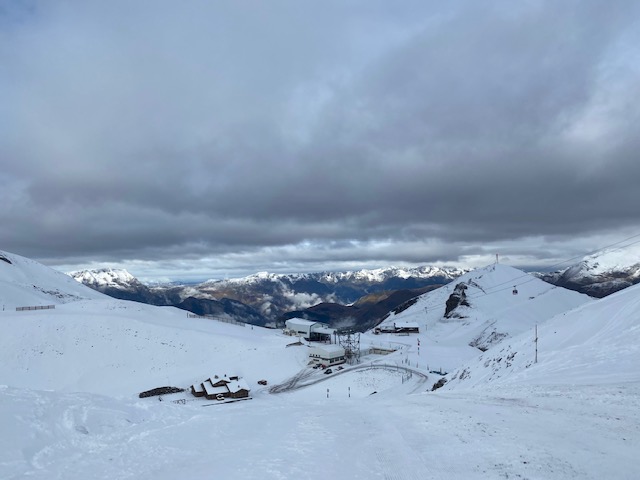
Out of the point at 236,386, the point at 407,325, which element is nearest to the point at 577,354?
the point at 236,386

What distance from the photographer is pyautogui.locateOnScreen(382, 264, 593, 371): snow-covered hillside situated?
9450 centimetres

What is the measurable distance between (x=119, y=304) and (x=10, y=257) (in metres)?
119

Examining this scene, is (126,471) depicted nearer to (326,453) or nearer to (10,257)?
(326,453)

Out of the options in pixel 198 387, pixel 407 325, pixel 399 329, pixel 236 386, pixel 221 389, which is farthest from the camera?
pixel 407 325

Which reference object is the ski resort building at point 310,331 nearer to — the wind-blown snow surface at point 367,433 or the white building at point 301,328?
the white building at point 301,328

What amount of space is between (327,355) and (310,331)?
1095 inches

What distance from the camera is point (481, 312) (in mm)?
125188

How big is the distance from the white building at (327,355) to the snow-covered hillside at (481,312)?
16923mm

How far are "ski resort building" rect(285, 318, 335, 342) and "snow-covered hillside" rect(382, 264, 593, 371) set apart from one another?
26.5 metres

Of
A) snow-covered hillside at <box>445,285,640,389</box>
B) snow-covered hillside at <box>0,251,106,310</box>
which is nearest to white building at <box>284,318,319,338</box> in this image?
snow-covered hillside at <box>445,285,640,389</box>

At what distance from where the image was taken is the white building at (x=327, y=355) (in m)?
74.5

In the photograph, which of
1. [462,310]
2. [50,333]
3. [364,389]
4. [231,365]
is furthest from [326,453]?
[462,310]

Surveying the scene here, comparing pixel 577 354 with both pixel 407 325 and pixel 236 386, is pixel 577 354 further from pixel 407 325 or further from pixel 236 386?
pixel 407 325

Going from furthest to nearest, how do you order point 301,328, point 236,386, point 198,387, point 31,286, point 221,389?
point 31,286
point 301,328
point 198,387
point 221,389
point 236,386
